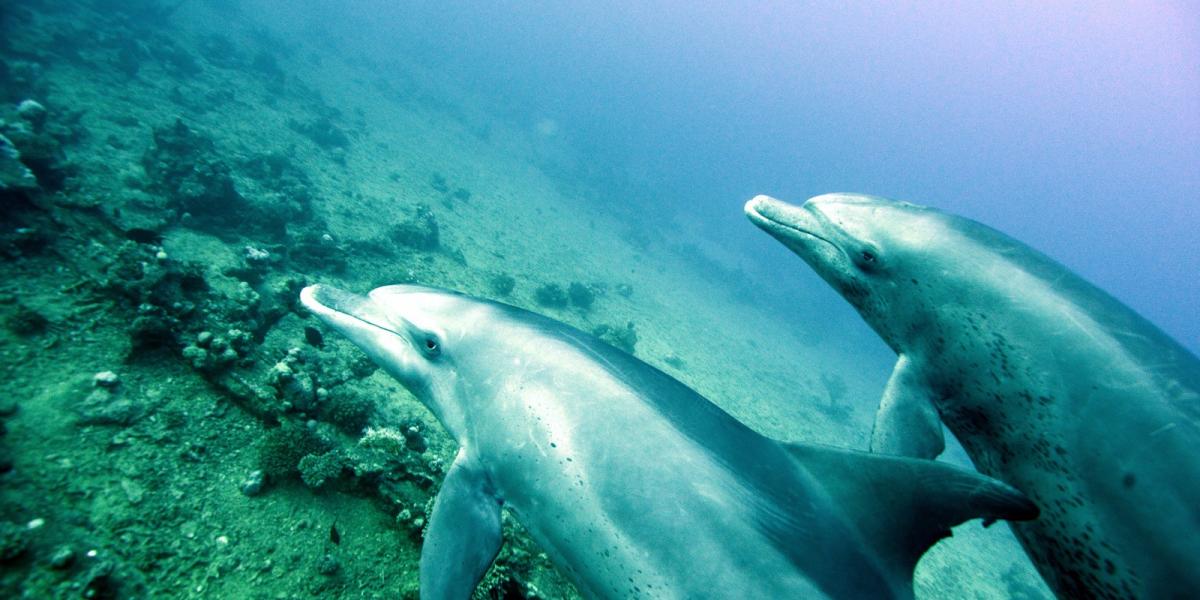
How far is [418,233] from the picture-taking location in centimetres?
1091

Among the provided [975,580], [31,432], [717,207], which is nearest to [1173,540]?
[31,432]

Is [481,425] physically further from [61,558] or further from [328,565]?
[61,558]

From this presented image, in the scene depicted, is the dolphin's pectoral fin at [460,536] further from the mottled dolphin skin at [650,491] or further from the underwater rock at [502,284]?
the underwater rock at [502,284]

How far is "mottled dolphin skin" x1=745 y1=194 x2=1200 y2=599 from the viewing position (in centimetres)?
213

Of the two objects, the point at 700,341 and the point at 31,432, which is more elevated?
the point at 700,341

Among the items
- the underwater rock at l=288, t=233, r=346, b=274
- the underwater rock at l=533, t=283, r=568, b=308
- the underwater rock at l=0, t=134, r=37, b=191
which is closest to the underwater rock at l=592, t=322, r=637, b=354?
the underwater rock at l=533, t=283, r=568, b=308

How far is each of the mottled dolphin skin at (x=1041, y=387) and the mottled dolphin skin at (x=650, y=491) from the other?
0.85 metres

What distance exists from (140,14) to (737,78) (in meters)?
193

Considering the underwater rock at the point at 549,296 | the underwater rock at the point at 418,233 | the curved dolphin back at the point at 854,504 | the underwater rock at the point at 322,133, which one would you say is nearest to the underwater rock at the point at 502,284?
the underwater rock at the point at 549,296

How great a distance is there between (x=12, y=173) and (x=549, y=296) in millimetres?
8897

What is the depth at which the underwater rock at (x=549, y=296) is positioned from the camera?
38.9 feet

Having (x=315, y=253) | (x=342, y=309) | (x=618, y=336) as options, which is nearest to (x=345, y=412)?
(x=342, y=309)

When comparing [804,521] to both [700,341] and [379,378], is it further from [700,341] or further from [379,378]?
[700,341]

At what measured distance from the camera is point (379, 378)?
582 cm
